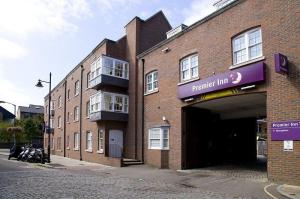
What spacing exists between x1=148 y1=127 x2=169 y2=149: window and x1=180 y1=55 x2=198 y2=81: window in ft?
12.4

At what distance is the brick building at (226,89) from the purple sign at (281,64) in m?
0.04

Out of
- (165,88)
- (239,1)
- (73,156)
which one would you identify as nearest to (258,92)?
(239,1)

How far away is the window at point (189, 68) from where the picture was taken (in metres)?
21.0

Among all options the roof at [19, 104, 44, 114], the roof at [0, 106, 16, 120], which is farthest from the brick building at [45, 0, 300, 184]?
the roof at [0, 106, 16, 120]

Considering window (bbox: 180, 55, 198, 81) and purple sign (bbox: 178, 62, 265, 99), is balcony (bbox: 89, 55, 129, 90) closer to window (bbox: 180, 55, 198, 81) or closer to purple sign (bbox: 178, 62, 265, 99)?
window (bbox: 180, 55, 198, 81)

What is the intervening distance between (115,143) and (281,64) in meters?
17.6

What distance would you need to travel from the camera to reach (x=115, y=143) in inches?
1154

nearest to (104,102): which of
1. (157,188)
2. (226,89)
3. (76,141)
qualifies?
(76,141)

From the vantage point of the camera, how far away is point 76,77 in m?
38.5

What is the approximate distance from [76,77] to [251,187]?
2779cm

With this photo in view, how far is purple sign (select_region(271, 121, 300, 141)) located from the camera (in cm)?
1437

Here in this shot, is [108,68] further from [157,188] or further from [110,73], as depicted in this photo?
[157,188]

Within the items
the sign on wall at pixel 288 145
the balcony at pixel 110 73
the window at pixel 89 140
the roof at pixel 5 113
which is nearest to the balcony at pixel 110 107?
the balcony at pixel 110 73

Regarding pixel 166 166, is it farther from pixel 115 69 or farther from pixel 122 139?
pixel 115 69
